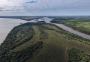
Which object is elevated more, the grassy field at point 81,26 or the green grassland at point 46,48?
the grassy field at point 81,26

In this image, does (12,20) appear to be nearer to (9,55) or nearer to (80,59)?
(9,55)

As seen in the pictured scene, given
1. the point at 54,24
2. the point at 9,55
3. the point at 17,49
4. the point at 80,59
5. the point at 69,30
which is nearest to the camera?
the point at 80,59

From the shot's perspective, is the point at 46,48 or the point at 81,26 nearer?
the point at 46,48

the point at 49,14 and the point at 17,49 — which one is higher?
the point at 49,14

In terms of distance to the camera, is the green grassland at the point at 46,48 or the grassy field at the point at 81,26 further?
the grassy field at the point at 81,26

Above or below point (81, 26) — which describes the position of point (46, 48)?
below

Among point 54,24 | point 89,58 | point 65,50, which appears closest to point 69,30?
point 54,24

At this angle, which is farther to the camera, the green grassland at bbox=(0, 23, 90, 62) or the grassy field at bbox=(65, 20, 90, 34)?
the grassy field at bbox=(65, 20, 90, 34)

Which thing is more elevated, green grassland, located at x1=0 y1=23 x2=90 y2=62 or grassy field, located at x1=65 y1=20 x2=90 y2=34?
grassy field, located at x1=65 y1=20 x2=90 y2=34
